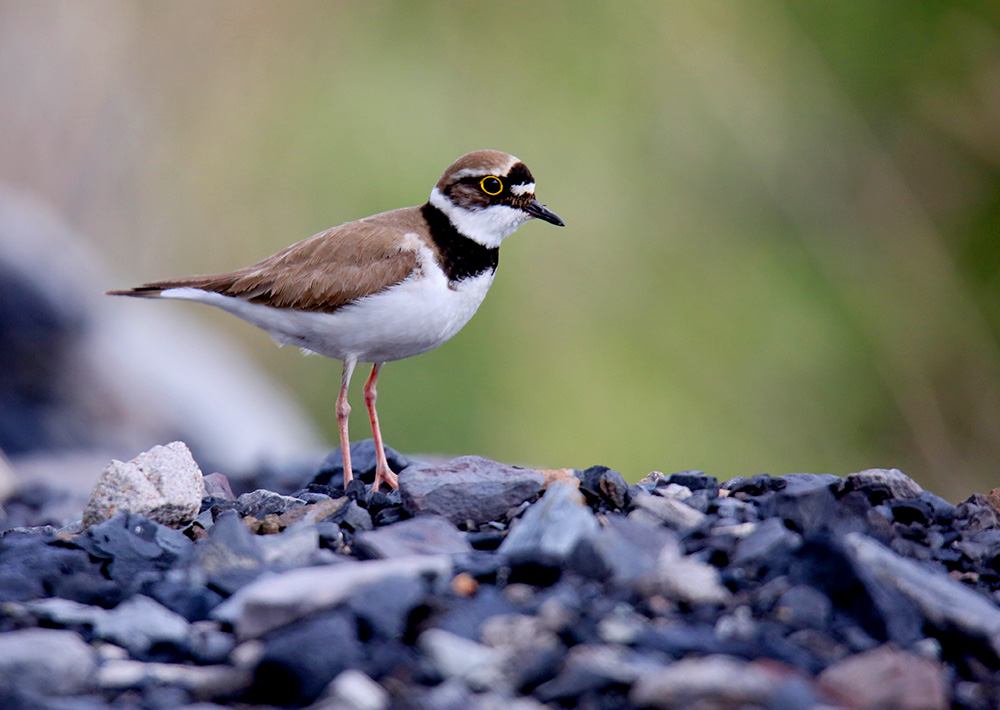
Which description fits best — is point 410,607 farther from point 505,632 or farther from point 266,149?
point 266,149

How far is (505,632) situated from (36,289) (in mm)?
6756

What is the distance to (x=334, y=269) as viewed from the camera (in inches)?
149

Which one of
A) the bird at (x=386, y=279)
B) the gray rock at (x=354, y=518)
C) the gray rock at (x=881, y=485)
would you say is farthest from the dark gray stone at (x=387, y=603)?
the bird at (x=386, y=279)

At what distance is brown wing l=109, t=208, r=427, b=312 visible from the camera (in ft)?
12.2

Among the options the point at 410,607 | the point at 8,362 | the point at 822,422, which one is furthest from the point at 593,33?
the point at 410,607

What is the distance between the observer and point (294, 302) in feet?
12.5

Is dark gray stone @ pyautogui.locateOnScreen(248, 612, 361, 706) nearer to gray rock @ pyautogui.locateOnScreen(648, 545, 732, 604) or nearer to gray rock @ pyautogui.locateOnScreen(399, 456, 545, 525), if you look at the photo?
gray rock @ pyautogui.locateOnScreen(648, 545, 732, 604)

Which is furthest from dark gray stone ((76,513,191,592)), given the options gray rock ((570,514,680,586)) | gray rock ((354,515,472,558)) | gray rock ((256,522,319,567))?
gray rock ((570,514,680,586))

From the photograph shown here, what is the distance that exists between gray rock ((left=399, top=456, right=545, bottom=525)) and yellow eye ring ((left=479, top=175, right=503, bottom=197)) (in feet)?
4.45

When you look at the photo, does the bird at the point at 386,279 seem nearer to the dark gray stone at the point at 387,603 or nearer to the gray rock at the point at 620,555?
the gray rock at the point at 620,555

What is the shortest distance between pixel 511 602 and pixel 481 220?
2082mm

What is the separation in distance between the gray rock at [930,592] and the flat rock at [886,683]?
24 cm

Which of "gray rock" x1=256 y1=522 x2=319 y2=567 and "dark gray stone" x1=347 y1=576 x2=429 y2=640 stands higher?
"gray rock" x1=256 y1=522 x2=319 y2=567

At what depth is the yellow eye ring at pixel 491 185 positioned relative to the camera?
3.94 metres
